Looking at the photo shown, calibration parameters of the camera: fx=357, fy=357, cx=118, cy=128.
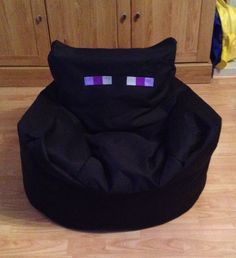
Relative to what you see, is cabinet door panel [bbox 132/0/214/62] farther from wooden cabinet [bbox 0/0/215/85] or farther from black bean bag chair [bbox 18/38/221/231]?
black bean bag chair [bbox 18/38/221/231]

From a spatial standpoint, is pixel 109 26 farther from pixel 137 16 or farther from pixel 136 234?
pixel 136 234

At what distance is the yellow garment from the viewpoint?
226 centimetres

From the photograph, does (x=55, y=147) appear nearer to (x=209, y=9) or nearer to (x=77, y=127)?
(x=77, y=127)

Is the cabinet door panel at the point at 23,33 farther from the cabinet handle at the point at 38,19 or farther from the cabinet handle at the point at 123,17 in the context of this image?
the cabinet handle at the point at 123,17

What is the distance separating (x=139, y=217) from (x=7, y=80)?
59.2 inches

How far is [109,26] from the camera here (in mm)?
2201

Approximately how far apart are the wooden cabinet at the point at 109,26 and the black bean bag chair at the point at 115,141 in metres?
0.70

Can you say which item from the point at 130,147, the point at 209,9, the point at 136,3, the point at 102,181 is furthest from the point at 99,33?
the point at 102,181

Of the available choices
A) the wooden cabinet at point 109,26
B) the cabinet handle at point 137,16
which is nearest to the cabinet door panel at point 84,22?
the wooden cabinet at point 109,26

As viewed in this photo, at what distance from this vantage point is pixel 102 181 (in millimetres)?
Answer: 1269

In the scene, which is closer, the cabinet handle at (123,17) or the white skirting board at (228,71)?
the cabinet handle at (123,17)

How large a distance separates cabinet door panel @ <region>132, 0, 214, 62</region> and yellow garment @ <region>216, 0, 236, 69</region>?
0.45 feet

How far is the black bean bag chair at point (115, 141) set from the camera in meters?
1.29

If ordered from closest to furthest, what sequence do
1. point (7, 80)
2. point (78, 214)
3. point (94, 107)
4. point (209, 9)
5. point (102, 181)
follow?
point (102, 181) → point (78, 214) → point (94, 107) → point (209, 9) → point (7, 80)
